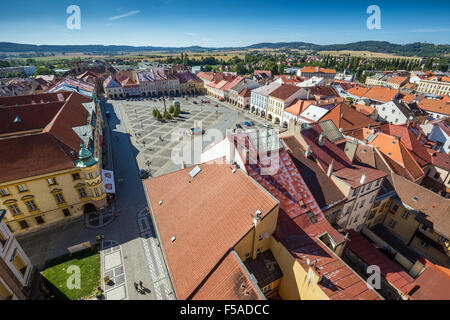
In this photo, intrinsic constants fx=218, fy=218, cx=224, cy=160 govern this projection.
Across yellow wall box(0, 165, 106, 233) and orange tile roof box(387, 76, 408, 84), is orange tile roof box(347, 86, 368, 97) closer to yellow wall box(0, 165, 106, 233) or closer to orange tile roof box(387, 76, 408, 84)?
orange tile roof box(387, 76, 408, 84)

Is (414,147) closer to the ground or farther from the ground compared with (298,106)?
closer to the ground

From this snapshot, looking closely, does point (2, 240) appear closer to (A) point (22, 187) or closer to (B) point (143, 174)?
(A) point (22, 187)

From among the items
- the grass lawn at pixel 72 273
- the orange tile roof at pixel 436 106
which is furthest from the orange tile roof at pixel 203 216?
the orange tile roof at pixel 436 106

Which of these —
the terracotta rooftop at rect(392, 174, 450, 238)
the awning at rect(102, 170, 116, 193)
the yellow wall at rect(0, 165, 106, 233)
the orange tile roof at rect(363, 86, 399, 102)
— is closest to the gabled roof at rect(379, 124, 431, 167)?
the terracotta rooftop at rect(392, 174, 450, 238)

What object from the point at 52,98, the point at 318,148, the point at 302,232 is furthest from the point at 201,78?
the point at 302,232

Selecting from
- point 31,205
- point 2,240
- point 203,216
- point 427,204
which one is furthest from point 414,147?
point 31,205
